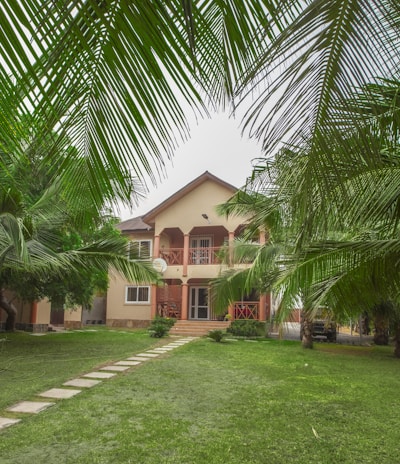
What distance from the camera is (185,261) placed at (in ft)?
66.0

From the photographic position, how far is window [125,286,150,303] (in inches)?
861

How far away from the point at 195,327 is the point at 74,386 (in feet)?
38.9

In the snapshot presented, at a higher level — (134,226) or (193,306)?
(134,226)

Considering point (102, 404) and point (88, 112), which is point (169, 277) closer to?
point (102, 404)

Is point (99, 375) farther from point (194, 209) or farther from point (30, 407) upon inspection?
point (194, 209)

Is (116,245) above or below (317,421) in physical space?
above

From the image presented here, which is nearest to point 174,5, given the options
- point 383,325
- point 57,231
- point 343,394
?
point 343,394

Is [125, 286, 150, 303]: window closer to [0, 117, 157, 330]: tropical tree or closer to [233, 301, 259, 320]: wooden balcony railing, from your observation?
[233, 301, 259, 320]: wooden balcony railing

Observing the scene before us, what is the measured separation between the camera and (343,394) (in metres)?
6.89

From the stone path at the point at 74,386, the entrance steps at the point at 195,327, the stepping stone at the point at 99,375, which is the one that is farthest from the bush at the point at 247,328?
the stepping stone at the point at 99,375

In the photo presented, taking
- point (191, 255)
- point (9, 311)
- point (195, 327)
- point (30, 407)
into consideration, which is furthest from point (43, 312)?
point (30, 407)

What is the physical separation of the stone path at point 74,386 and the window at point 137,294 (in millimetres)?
11016

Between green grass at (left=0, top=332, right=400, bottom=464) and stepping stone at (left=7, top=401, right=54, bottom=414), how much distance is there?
168mm

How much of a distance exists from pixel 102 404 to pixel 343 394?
13.1 feet
